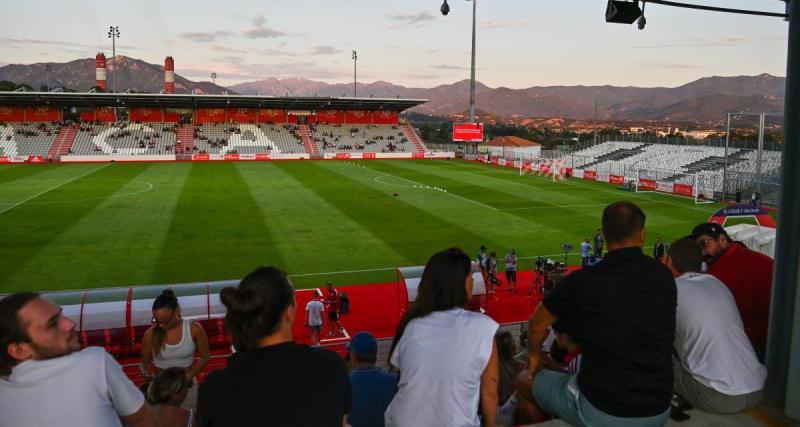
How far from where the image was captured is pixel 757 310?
5.50m

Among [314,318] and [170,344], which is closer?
[170,344]

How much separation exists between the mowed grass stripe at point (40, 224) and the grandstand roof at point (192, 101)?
1052 inches

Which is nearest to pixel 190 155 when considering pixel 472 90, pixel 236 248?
pixel 472 90

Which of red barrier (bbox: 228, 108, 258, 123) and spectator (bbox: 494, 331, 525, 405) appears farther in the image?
red barrier (bbox: 228, 108, 258, 123)

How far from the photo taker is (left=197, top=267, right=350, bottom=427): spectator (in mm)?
2840

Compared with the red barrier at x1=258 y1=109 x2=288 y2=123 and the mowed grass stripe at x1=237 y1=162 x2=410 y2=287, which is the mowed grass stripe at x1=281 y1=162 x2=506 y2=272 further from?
the red barrier at x1=258 y1=109 x2=288 y2=123

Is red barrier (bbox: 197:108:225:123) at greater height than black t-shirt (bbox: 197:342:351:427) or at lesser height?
greater

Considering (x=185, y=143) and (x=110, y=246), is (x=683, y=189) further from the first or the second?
(x=185, y=143)

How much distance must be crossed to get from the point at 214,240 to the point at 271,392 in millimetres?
21443

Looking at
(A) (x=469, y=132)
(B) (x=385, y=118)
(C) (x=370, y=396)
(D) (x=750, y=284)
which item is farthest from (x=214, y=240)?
(B) (x=385, y=118)

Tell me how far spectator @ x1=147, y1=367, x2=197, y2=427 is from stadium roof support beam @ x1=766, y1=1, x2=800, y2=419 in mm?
4866

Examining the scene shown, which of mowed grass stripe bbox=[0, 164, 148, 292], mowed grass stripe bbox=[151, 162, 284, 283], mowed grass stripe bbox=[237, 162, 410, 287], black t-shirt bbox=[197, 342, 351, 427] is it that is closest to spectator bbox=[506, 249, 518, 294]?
mowed grass stripe bbox=[237, 162, 410, 287]

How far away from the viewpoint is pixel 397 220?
2783 cm

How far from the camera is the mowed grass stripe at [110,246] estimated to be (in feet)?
58.7
